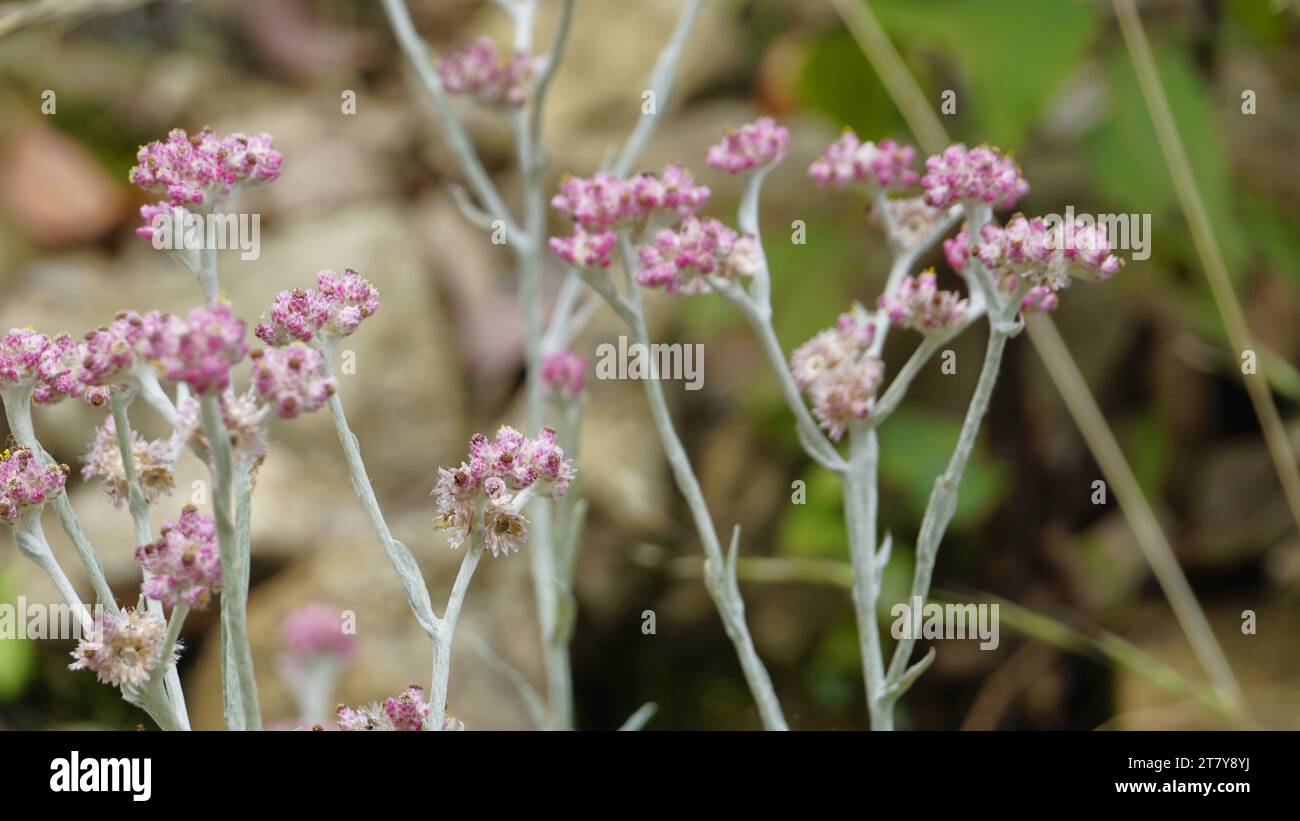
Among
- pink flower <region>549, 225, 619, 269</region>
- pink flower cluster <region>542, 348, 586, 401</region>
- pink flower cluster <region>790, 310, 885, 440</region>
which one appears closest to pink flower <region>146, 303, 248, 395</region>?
pink flower <region>549, 225, 619, 269</region>

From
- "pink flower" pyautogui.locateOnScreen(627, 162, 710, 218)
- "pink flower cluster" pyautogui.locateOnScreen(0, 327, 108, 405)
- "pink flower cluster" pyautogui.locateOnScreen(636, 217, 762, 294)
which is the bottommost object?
"pink flower cluster" pyautogui.locateOnScreen(0, 327, 108, 405)

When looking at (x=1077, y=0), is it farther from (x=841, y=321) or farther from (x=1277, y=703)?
(x=841, y=321)

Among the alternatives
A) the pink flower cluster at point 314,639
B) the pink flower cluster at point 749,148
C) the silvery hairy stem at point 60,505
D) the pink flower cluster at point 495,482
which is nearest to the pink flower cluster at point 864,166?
the pink flower cluster at point 749,148

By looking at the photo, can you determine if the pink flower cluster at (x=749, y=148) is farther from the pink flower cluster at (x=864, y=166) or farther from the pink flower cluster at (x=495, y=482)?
the pink flower cluster at (x=495, y=482)

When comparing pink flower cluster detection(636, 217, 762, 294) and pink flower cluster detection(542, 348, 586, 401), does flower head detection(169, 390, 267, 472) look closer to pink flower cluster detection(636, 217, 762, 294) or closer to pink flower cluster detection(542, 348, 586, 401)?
pink flower cluster detection(636, 217, 762, 294)

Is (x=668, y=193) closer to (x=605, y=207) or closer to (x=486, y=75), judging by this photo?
(x=605, y=207)

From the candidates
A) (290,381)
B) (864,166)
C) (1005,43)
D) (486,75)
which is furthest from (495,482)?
(1005,43)
